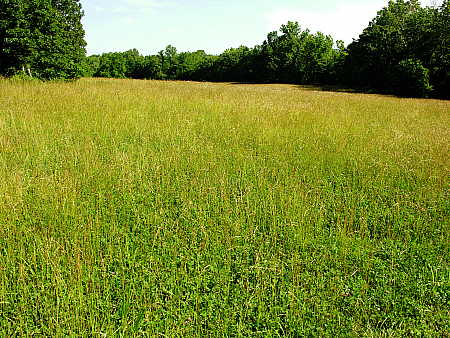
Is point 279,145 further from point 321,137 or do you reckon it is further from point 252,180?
point 252,180

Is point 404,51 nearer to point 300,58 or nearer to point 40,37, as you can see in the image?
point 300,58

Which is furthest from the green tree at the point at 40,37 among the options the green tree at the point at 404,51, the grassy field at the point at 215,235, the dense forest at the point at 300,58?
the green tree at the point at 404,51

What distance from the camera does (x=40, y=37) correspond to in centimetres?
1418

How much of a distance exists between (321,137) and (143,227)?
5547mm

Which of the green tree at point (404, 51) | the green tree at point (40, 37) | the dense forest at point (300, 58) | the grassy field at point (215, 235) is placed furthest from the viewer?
the green tree at point (404, 51)

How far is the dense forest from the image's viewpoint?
48.4 feet

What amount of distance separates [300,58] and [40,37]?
3938 centimetres

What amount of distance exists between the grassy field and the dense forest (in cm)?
978

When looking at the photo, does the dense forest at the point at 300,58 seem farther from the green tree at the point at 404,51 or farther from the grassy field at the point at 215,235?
the grassy field at the point at 215,235

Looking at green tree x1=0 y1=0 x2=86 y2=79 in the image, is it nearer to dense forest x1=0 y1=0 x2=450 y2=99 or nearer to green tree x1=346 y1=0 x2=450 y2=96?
dense forest x1=0 y1=0 x2=450 y2=99

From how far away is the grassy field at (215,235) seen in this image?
2.54 meters

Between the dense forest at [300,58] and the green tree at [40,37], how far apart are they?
4 cm

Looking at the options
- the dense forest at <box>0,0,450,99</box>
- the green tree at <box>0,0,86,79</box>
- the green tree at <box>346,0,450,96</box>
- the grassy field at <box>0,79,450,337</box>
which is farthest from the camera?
the green tree at <box>346,0,450,96</box>

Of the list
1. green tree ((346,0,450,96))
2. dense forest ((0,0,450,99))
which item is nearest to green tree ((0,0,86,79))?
dense forest ((0,0,450,99))
